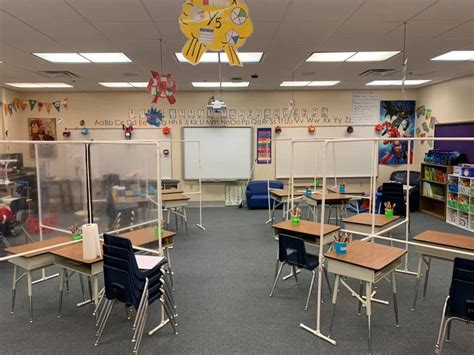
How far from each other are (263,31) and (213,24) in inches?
75.4

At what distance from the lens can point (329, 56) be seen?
206 inches

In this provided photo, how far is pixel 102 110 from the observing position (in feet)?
27.7

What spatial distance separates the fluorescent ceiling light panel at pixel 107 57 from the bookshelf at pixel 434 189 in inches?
264

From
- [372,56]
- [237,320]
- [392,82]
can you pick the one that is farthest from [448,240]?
[392,82]

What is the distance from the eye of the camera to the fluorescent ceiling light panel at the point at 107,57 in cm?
488

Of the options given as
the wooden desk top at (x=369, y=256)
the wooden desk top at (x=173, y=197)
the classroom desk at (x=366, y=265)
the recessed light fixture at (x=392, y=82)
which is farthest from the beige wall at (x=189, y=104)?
the classroom desk at (x=366, y=265)

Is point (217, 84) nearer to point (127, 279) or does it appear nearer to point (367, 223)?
point (367, 223)

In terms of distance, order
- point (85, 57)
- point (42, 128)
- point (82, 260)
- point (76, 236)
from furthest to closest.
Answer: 1. point (42, 128)
2. point (85, 57)
3. point (76, 236)
4. point (82, 260)

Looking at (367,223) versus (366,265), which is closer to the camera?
(366,265)

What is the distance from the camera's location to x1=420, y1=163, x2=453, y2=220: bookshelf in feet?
22.9

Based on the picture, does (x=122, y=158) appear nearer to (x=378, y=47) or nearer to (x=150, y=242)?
(x=150, y=242)

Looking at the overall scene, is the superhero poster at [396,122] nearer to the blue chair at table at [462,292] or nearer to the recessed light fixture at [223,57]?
the recessed light fixture at [223,57]

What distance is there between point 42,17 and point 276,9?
249 cm

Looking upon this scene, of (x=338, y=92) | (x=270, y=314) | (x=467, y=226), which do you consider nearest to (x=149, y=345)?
(x=270, y=314)
